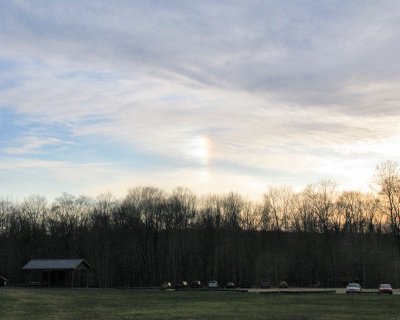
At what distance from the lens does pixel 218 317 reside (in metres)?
28.5

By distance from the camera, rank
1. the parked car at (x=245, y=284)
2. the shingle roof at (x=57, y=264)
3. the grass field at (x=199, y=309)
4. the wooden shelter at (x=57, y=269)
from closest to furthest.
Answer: the grass field at (x=199, y=309), the shingle roof at (x=57, y=264), the wooden shelter at (x=57, y=269), the parked car at (x=245, y=284)

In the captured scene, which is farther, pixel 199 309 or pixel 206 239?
pixel 206 239

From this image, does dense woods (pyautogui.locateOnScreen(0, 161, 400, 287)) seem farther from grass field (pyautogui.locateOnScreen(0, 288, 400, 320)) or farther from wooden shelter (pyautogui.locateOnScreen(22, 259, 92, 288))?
grass field (pyautogui.locateOnScreen(0, 288, 400, 320))

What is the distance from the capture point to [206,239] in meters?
113

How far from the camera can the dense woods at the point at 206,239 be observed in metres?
104

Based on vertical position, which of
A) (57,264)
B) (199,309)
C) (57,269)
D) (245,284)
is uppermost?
(57,264)

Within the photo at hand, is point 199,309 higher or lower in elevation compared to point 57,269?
lower

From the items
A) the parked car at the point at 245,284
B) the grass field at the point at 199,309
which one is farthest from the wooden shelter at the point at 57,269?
the grass field at the point at 199,309

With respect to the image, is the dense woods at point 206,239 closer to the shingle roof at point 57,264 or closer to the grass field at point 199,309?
the shingle roof at point 57,264

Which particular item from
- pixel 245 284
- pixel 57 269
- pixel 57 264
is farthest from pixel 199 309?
pixel 245 284

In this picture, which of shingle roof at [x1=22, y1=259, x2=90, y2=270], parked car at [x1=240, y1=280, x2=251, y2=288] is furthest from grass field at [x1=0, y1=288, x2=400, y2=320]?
parked car at [x1=240, y1=280, x2=251, y2=288]

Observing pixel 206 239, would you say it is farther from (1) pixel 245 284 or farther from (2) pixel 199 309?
(2) pixel 199 309

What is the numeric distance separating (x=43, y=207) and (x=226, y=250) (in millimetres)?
46967

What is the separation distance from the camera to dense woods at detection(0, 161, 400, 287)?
10394cm
